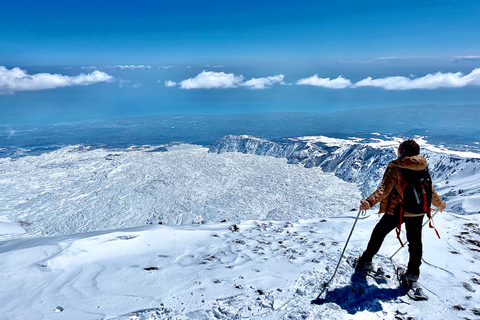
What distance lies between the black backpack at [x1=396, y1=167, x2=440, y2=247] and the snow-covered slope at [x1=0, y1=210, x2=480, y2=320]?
179 cm

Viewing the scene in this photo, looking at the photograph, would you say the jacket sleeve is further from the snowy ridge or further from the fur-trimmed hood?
the snowy ridge

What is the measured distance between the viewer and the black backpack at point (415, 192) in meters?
4.84

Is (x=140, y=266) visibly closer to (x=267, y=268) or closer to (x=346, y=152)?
(x=267, y=268)

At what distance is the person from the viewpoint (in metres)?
4.82

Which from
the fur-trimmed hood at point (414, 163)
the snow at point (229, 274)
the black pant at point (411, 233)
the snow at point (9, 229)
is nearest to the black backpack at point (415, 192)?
the fur-trimmed hood at point (414, 163)

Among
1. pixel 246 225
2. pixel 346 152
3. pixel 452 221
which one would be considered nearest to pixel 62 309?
pixel 246 225

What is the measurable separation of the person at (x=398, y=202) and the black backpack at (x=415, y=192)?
0.29 ft

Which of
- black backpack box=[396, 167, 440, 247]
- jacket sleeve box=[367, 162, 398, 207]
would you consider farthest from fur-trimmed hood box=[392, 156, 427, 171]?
jacket sleeve box=[367, 162, 398, 207]

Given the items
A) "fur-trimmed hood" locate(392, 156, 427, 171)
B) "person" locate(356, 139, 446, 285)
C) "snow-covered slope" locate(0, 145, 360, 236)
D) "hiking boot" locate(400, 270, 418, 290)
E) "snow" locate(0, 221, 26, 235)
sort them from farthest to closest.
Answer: "snow-covered slope" locate(0, 145, 360, 236)
"snow" locate(0, 221, 26, 235)
"hiking boot" locate(400, 270, 418, 290)
"person" locate(356, 139, 446, 285)
"fur-trimmed hood" locate(392, 156, 427, 171)

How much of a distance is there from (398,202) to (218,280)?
4386 millimetres

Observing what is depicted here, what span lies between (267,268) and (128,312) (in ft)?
11.4

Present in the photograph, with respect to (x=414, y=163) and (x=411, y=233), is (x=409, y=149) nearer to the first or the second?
(x=414, y=163)

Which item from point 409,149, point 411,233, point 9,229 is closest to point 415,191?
point 409,149

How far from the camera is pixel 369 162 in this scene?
237 ft
